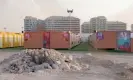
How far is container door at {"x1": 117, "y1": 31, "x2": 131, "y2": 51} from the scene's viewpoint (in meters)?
29.7

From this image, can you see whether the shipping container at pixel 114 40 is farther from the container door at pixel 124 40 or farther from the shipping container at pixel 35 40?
the shipping container at pixel 35 40

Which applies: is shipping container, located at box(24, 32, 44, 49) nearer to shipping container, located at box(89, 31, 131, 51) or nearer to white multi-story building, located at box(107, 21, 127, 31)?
shipping container, located at box(89, 31, 131, 51)

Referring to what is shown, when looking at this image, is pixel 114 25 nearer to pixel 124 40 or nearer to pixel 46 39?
pixel 46 39

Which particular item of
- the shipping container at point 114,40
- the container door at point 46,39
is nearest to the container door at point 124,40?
the shipping container at point 114,40

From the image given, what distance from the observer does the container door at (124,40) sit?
2966 centimetres

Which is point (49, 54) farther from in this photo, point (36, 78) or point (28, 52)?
point (36, 78)

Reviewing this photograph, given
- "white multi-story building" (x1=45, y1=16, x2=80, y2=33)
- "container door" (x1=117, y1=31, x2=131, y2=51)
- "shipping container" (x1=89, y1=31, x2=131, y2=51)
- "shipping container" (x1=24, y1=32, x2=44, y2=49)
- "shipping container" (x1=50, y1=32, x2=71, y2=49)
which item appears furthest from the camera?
"white multi-story building" (x1=45, y1=16, x2=80, y2=33)

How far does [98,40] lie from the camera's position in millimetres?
30953

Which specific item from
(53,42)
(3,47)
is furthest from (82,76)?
(3,47)

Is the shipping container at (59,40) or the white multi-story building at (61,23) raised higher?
the white multi-story building at (61,23)

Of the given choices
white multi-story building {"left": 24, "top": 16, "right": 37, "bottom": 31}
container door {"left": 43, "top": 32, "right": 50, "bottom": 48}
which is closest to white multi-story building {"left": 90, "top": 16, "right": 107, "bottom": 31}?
white multi-story building {"left": 24, "top": 16, "right": 37, "bottom": 31}

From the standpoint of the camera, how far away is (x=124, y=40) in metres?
29.6

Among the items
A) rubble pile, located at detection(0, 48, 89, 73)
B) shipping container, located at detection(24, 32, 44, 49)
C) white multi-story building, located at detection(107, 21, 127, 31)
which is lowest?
rubble pile, located at detection(0, 48, 89, 73)

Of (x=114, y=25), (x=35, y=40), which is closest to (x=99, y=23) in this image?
(x=114, y=25)
